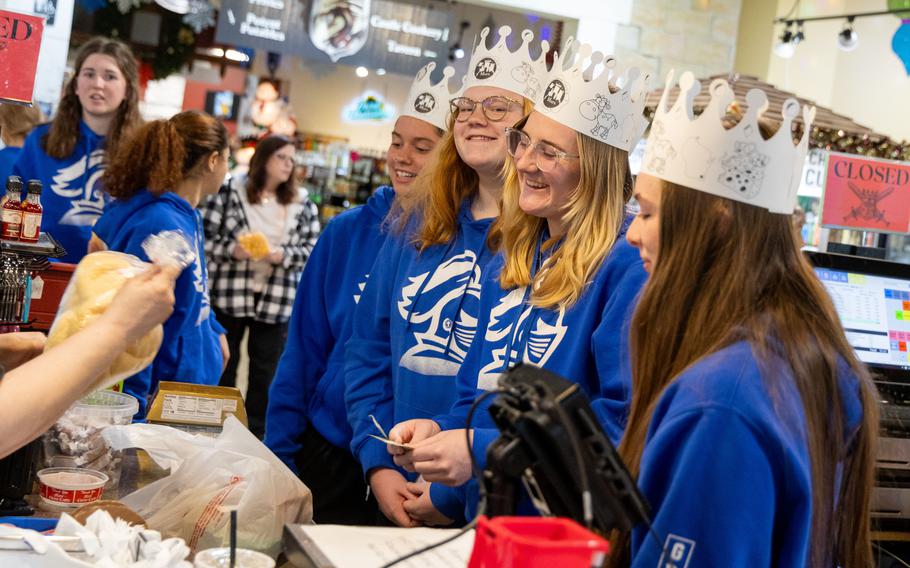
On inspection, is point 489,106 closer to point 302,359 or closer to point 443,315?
point 443,315

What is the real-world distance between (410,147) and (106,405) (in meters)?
1.22

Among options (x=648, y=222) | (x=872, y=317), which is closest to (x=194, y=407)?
(x=648, y=222)

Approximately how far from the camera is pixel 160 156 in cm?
332

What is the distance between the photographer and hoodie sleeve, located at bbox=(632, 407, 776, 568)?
3.96ft

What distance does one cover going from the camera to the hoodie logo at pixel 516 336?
1983 millimetres

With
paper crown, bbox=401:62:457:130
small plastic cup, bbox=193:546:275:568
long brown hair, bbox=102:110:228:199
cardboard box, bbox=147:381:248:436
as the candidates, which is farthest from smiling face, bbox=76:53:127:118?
small plastic cup, bbox=193:546:275:568

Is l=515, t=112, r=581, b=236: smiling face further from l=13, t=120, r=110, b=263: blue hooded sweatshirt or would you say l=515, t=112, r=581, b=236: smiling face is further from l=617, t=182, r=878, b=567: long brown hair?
l=13, t=120, r=110, b=263: blue hooded sweatshirt

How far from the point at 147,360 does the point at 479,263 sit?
93 cm

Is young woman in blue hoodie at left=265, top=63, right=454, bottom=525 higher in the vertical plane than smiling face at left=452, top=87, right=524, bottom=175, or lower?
lower

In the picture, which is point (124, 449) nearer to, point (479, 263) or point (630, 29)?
point (479, 263)

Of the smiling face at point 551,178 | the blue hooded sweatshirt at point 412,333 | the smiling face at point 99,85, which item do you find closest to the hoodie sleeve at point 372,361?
the blue hooded sweatshirt at point 412,333

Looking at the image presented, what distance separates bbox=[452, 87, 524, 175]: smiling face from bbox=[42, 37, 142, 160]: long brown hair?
1.99 metres

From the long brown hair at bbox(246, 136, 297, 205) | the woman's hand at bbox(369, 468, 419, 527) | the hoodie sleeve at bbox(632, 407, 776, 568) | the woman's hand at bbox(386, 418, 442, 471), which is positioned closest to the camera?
the hoodie sleeve at bbox(632, 407, 776, 568)

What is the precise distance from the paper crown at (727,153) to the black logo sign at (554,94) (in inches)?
25.0
